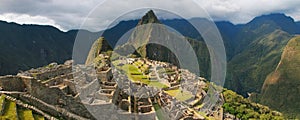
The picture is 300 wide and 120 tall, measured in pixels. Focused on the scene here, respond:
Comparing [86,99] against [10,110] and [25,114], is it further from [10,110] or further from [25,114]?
[10,110]

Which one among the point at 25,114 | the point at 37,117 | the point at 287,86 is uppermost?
the point at 25,114

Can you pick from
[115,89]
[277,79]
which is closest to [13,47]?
[277,79]

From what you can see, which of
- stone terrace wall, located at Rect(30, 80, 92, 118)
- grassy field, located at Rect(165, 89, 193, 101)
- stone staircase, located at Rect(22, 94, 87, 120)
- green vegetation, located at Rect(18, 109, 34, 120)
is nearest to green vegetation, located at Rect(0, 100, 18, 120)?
green vegetation, located at Rect(18, 109, 34, 120)

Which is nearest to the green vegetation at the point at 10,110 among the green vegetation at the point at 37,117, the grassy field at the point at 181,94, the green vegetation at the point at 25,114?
the green vegetation at the point at 25,114

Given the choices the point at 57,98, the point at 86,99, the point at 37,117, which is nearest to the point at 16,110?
the point at 37,117

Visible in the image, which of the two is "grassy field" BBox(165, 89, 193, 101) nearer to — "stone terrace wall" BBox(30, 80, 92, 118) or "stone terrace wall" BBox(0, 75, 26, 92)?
"stone terrace wall" BBox(30, 80, 92, 118)

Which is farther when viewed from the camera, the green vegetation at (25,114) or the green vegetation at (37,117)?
the green vegetation at (37,117)

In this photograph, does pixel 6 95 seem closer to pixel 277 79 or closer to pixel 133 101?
pixel 133 101

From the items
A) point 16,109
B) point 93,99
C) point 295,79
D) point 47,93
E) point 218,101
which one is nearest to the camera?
point 16,109

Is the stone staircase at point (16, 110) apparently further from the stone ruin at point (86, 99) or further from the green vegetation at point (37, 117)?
the stone ruin at point (86, 99)
